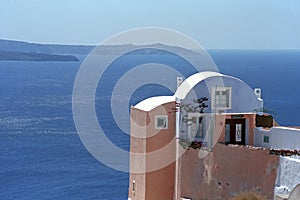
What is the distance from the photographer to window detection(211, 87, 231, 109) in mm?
21305

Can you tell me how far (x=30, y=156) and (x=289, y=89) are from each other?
205ft

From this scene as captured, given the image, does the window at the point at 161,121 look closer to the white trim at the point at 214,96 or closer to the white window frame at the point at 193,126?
the white window frame at the point at 193,126

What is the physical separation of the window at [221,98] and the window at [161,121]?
1798 mm

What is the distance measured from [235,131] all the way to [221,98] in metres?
1.26

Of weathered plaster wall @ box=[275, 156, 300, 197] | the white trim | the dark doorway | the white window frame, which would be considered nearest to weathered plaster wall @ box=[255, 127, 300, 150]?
the dark doorway

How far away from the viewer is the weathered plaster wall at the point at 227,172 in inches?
712

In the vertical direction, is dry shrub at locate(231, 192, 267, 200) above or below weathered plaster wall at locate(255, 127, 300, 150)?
below

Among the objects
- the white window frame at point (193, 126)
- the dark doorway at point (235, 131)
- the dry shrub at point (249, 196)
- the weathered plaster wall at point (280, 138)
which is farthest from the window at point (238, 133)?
the dry shrub at point (249, 196)

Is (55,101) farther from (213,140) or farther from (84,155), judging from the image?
(213,140)

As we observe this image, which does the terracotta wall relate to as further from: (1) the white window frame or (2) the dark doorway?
(2) the dark doorway

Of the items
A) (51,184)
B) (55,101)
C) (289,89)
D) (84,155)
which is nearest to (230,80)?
(51,184)

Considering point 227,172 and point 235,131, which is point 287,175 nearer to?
point 227,172

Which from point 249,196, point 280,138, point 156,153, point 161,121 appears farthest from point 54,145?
point 249,196

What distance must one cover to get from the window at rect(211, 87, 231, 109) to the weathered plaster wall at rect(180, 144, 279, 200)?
6.48 feet
